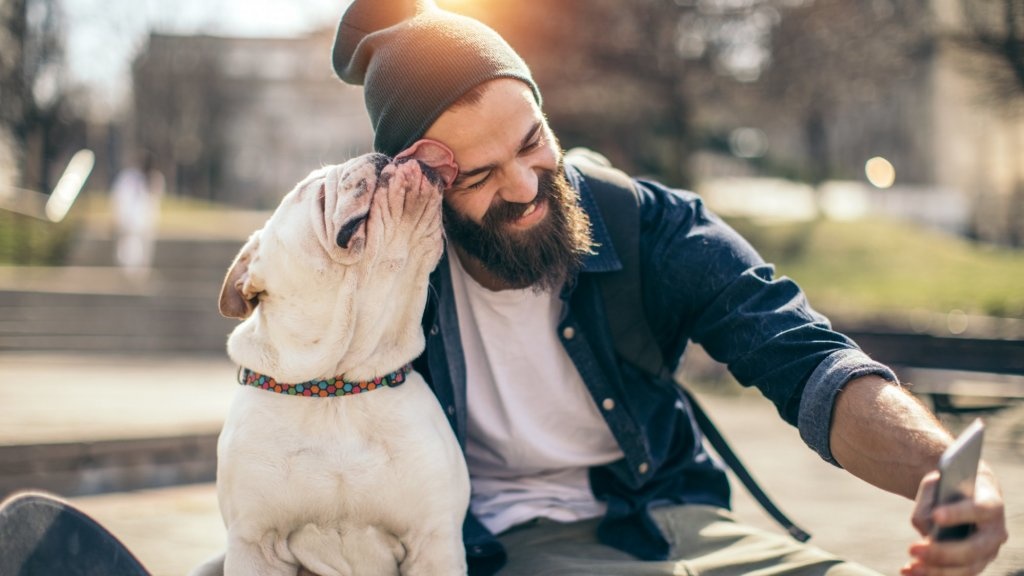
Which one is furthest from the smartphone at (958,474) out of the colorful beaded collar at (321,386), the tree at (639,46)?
the tree at (639,46)

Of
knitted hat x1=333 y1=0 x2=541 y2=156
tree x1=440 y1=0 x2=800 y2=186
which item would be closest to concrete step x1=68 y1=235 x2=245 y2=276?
tree x1=440 y1=0 x2=800 y2=186

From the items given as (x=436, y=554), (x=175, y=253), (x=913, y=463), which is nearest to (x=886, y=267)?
(x=175, y=253)

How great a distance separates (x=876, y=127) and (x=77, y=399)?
3476cm

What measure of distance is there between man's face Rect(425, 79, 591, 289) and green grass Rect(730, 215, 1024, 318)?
37.3 feet

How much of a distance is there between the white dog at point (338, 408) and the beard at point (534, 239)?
0.24 meters

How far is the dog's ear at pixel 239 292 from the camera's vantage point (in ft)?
7.69

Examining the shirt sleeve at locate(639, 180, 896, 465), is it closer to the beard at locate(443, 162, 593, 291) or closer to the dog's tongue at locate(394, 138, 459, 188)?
the beard at locate(443, 162, 593, 291)

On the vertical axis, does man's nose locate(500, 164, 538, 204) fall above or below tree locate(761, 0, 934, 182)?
above

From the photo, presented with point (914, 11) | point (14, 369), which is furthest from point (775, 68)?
point (14, 369)

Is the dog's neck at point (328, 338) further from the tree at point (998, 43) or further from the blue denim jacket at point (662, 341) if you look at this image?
the tree at point (998, 43)

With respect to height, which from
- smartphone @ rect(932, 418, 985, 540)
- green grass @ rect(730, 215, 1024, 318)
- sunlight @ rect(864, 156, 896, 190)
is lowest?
A: sunlight @ rect(864, 156, 896, 190)

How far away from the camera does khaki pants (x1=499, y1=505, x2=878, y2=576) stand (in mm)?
2371

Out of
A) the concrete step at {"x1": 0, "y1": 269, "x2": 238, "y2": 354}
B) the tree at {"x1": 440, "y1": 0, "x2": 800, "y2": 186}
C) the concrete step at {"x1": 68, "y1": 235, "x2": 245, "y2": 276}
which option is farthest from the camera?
the concrete step at {"x1": 68, "y1": 235, "x2": 245, "y2": 276}

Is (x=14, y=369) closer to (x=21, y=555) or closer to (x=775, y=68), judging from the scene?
(x=21, y=555)
